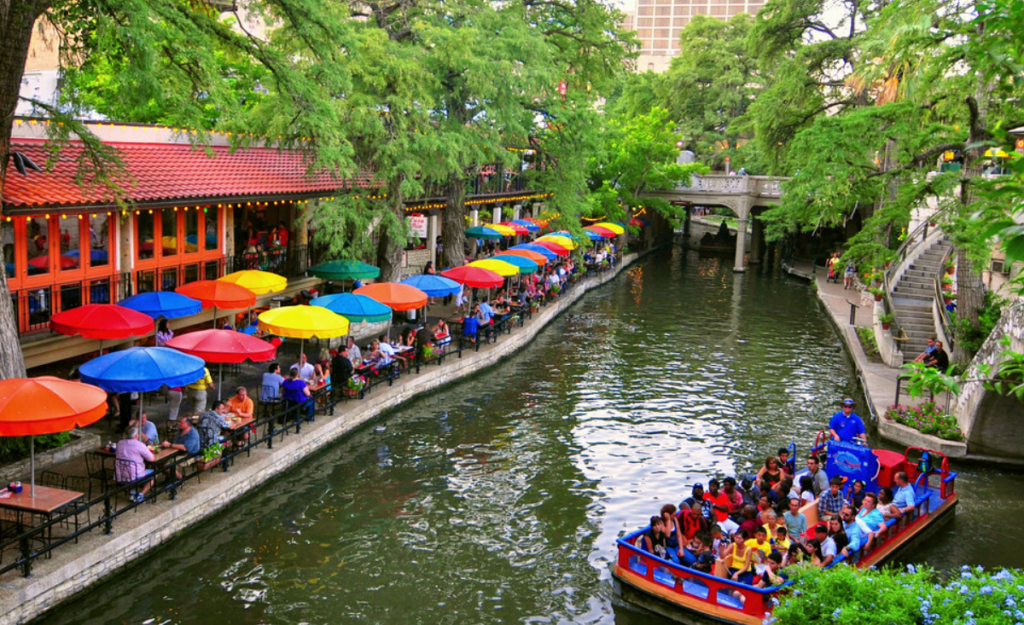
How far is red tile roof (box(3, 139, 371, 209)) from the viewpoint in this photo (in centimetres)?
1848

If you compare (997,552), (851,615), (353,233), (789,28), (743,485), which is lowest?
(997,552)

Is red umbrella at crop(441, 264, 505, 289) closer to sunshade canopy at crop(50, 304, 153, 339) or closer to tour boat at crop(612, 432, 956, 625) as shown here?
sunshade canopy at crop(50, 304, 153, 339)

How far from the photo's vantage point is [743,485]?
15688 millimetres

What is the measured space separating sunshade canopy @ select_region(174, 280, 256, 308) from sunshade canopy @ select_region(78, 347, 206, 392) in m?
6.15

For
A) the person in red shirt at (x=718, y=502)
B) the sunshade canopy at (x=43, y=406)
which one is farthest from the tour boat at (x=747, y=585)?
the sunshade canopy at (x=43, y=406)

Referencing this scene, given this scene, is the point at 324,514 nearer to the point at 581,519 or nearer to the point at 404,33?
the point at 581,519

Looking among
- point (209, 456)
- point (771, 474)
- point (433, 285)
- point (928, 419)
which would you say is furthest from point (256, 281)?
point (928, 419)

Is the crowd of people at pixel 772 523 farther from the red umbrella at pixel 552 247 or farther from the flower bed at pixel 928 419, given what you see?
the red umbrella at pixel 552 247

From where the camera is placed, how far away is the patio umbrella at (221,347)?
17.2 meters

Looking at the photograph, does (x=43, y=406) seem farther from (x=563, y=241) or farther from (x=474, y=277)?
(x=563, y=241)

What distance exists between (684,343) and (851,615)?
25012mm

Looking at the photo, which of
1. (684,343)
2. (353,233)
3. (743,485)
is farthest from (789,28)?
(743,485)

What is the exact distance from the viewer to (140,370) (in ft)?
48.0

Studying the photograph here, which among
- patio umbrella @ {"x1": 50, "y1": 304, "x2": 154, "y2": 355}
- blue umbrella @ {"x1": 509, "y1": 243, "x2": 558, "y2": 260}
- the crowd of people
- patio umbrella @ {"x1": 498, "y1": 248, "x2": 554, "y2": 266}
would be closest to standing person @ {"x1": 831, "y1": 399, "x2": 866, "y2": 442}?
the crowd of people
